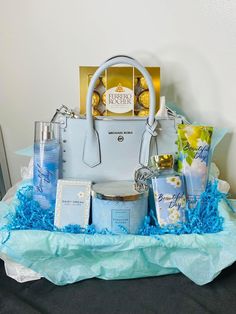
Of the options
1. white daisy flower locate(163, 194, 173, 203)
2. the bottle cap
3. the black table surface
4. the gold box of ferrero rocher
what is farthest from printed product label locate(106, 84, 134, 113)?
the black table surface

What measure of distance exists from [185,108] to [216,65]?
0.46 feet

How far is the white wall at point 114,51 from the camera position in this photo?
32.5 inches

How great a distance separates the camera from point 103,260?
583 mm

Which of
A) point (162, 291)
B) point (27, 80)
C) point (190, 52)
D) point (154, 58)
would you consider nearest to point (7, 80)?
point (27, 80)

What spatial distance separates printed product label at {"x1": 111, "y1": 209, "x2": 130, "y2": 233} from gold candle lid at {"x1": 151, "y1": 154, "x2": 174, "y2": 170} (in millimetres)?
116

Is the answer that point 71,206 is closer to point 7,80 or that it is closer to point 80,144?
point 80,144

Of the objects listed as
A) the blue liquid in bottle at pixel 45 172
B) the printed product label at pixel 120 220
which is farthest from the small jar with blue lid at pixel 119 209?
the blue liquid in bottle at pixel 45 172

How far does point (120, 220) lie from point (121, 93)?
316 millimetres

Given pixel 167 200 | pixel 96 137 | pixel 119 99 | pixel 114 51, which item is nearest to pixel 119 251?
pixel 167 200

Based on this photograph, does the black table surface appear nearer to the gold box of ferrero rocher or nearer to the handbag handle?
the handbag handle

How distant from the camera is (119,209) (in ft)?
1.91

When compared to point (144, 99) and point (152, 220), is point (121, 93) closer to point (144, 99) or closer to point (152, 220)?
point (144, 99)

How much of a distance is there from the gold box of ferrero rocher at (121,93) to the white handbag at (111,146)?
0.07 metres

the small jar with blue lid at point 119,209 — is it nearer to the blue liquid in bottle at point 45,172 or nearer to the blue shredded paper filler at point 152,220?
the blue shredded paper filler at point 152,220
